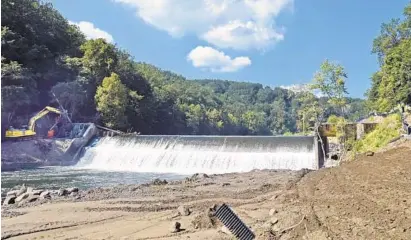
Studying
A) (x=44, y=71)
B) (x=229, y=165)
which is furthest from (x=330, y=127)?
(x=44, y=71)

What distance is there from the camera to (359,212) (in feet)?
18.8

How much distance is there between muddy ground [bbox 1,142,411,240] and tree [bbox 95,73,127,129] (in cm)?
2577

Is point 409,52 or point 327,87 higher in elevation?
point 409,52

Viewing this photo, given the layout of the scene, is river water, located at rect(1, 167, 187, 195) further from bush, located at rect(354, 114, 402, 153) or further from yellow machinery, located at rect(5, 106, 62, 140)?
bush, located at rect(354, 114, 402, 153)

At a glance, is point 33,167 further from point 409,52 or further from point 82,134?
point 409,52

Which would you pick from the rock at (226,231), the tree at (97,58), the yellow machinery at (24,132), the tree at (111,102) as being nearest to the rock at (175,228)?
the rock at (226,231)

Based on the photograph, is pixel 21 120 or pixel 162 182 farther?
pixel 21 120

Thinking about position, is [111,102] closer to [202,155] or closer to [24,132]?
[24,132]

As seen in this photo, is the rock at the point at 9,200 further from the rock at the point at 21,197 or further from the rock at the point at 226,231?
the rock at the point at 226,231

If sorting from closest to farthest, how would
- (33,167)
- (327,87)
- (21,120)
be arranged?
(327,87) → (33,167) → (21,120)

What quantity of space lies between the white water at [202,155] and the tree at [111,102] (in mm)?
11107

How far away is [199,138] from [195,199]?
1400 centimetres

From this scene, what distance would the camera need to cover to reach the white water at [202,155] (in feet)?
64.1

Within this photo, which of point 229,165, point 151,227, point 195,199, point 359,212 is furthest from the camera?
point 229,165
